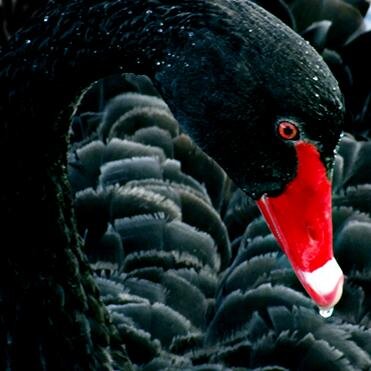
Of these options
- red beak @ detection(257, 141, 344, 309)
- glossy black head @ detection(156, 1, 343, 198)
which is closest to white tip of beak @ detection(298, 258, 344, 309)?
red beak @ detection(257, 141, 344, 309)

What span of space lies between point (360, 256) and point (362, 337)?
7.2 inches

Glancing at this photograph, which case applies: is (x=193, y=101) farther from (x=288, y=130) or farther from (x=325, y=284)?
(x=325, y=284)

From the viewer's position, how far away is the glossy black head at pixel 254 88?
1.62 m

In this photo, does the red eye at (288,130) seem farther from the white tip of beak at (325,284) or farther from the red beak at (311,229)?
the white tip of beak at (325,284)

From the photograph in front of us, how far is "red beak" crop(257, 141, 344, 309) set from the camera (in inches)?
66.6

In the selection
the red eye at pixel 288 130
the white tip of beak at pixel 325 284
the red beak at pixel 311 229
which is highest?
the red eye at pixel 288 130

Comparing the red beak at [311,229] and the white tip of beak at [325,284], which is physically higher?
the red beak at [311,229]

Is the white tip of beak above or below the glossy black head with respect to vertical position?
below

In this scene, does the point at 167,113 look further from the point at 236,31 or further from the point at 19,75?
the point at 236,31

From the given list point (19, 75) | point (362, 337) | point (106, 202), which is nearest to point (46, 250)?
point (19, 75)

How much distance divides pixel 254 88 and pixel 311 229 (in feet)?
0.73

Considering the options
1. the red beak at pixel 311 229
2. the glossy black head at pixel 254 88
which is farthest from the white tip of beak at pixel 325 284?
the glossy black head at pixel 254 88

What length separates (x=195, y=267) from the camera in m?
2.41

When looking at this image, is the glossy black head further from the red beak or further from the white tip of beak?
the white tip of beak
